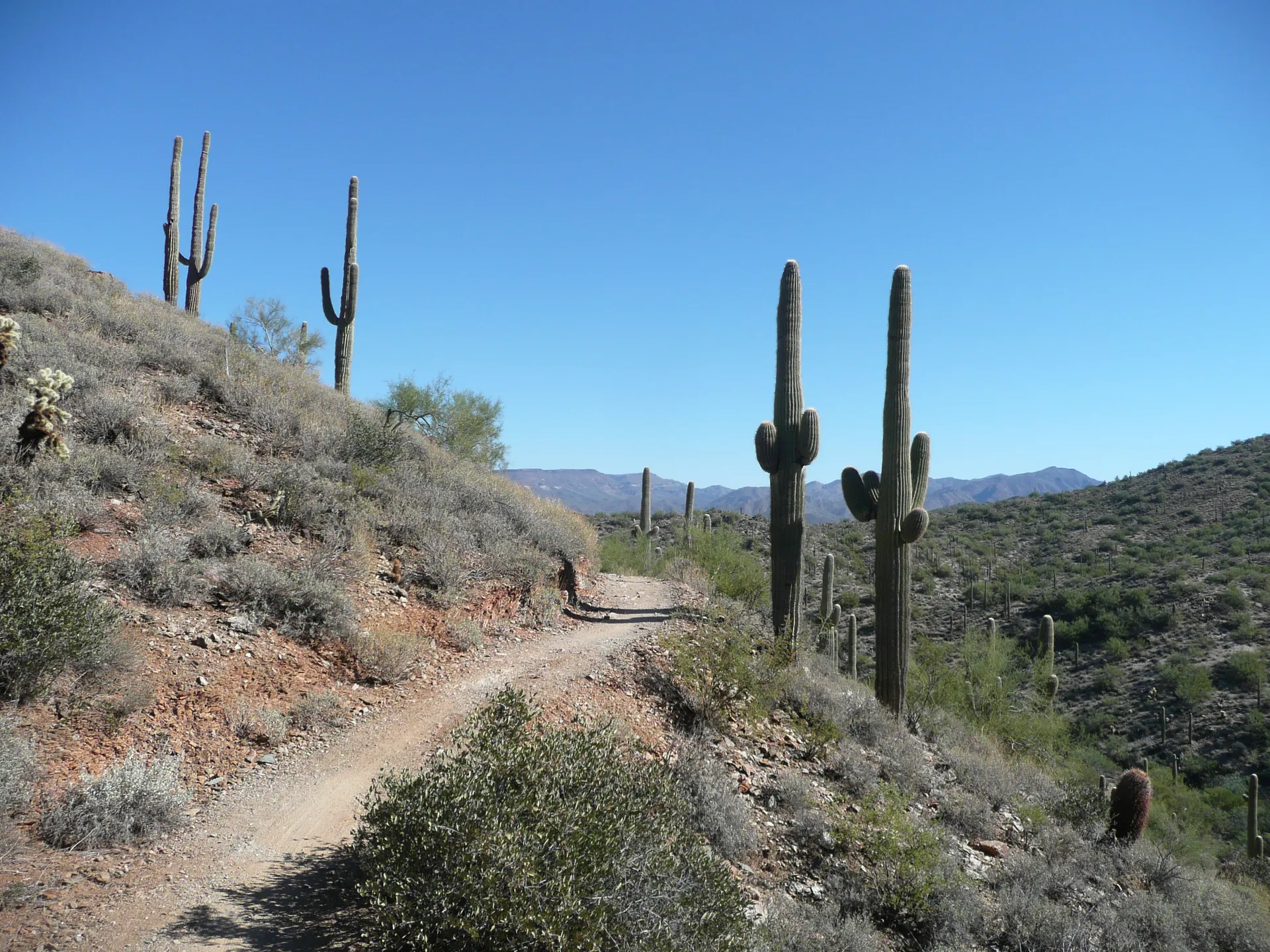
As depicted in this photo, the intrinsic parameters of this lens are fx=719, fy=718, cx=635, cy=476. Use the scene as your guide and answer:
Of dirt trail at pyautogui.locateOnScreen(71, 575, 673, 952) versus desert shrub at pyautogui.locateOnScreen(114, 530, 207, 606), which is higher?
desert shrub at pyautogui.locateOnScreen(114, 530, 207, 606)

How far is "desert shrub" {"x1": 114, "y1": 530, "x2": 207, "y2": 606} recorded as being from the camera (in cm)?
748

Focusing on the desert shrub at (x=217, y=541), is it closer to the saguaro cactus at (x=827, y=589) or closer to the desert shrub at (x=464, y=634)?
the desert shrub at (x=464, y=634)

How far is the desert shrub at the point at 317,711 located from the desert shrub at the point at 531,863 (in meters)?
2.31

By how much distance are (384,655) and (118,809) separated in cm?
336

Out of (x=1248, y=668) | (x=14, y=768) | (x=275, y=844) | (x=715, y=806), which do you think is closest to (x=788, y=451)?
(x=715, y=806)

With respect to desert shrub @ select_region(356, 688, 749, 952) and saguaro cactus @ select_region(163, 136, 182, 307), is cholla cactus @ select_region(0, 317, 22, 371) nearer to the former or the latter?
desert shrub @ select_region(356, 688, 749, 952)

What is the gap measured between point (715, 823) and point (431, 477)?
28.0 ft

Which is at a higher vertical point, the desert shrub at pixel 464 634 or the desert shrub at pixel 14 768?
the desert shrub at pixel 464 634

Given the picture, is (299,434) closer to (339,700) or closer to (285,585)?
(285,585)

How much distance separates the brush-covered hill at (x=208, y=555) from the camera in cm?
593

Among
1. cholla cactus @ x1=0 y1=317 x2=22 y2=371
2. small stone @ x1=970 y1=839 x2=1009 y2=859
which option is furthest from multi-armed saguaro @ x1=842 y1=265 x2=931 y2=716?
cholla cactus @ x1=0 y1=317 x2=22 y2=371

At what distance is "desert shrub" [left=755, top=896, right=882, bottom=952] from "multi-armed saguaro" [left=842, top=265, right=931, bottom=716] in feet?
19.8

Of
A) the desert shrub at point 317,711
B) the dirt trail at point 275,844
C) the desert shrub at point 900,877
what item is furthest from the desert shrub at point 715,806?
the desert shrub at point 317,711

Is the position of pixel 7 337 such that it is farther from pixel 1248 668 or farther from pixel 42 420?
pixel 1248 668
